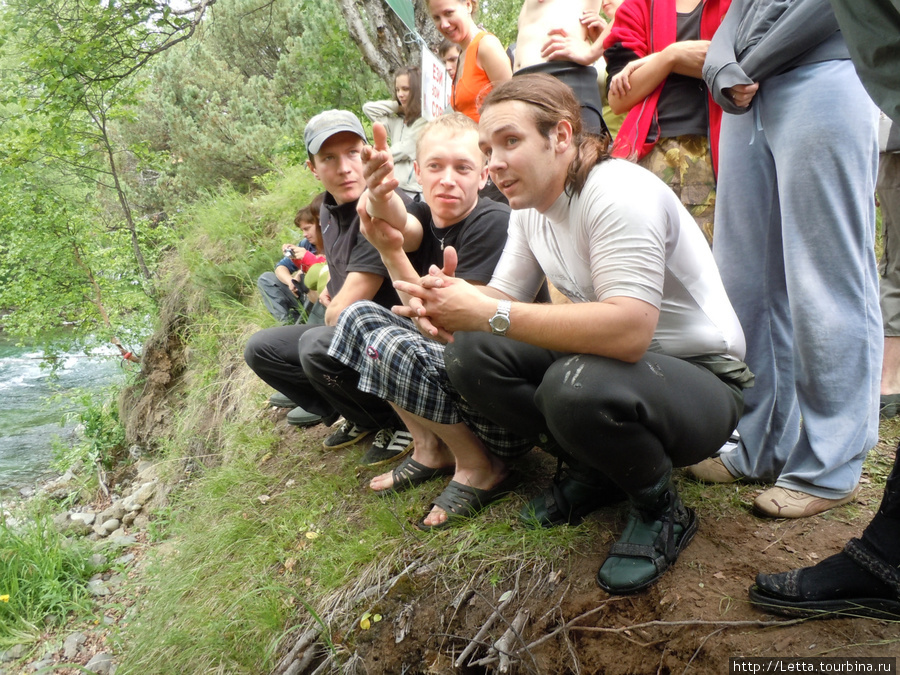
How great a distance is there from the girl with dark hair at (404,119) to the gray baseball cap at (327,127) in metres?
1.27

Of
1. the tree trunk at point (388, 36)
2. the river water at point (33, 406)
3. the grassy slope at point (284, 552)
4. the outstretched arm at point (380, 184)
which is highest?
the tree trunk at point (388, 36)

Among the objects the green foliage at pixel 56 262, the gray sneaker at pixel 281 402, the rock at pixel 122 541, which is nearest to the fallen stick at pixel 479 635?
the gray sneaker at pixel 281 402

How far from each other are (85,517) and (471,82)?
4967 mm

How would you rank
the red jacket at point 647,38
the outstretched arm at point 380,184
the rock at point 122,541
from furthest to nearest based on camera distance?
1. the rock at point 122,541
2. the red jacket at point 647,38
3. the outstretched arm at point 380,184

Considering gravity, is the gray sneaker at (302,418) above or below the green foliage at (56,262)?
below

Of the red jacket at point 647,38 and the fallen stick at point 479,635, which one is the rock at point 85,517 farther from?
the red jacket at point 647,38

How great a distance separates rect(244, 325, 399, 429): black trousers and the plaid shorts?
327 millimetres

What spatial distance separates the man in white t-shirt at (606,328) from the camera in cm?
152

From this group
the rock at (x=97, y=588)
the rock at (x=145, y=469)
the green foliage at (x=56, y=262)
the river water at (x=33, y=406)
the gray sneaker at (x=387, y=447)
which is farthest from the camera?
the green foliage at (x=56, y=262)

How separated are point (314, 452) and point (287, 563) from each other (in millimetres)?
866

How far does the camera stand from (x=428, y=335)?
2.21 m

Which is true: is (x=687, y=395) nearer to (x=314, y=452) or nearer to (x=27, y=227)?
(x=314, y=452)

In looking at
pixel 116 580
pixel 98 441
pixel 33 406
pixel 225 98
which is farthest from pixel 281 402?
pixel 225 98

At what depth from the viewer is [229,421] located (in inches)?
182
